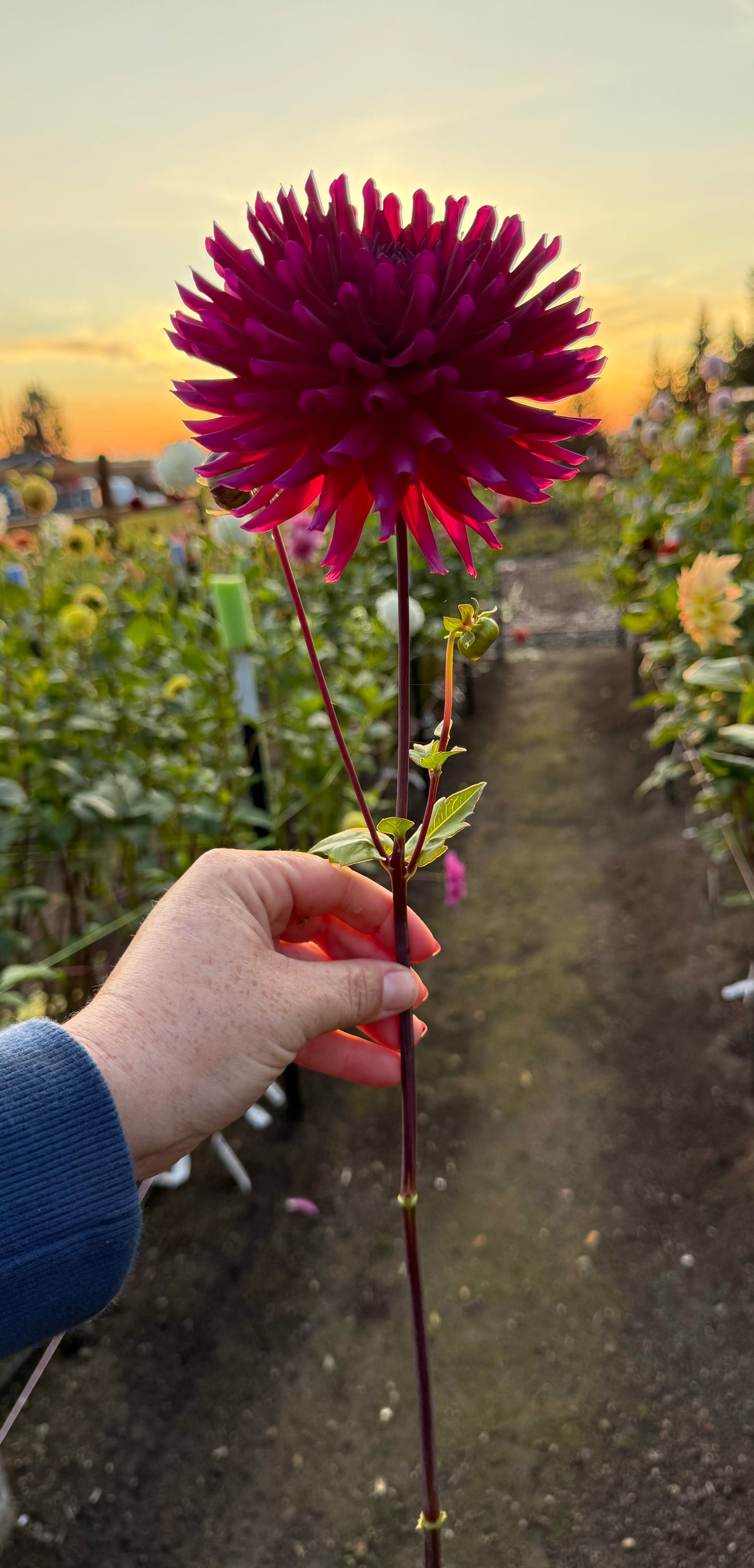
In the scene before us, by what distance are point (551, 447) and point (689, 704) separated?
206cm

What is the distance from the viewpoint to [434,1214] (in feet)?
6.09

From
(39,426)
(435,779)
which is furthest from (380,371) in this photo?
(39,426)

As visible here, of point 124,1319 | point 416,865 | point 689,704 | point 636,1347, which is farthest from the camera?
point 689,704

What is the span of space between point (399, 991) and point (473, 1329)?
51.9 inches

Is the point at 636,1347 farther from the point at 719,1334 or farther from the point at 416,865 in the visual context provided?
the point at 416,865

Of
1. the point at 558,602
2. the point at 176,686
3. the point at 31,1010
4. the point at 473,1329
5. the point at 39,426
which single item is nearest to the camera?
the point at 31,1010

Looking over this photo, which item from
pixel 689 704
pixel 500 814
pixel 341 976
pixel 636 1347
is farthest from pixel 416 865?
pixel 500 814

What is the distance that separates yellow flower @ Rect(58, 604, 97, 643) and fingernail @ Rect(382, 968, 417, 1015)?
5.39ft

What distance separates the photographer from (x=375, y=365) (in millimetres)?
401

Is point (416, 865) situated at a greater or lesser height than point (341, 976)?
greater

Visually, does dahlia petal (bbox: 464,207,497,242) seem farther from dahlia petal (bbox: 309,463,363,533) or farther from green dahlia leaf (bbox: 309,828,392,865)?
green dahlia leaf (bbox: 309,828,392,865)

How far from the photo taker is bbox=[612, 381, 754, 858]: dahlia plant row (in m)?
1.83

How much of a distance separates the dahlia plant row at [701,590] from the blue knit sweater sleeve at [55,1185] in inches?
43.9

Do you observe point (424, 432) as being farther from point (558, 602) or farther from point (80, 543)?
point (558, 602)
